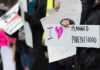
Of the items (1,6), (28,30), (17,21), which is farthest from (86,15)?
(1,6)

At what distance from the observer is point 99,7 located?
1.12m

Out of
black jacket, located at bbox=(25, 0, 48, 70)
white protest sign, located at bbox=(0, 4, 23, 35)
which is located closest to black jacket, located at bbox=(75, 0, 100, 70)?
black jacket, located at bbox=(25, 0, 48, 70)

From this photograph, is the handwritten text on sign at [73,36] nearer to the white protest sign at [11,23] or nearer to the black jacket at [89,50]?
the black jacket at [89,50]

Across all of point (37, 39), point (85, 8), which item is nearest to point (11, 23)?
point (37, 39)

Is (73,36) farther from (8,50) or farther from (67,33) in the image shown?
(8,50)

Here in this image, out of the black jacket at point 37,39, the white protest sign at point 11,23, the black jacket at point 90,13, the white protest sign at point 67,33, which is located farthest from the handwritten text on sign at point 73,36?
the white protest sign at point 11,23

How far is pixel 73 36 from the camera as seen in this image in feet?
3.30

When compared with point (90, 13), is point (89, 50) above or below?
below

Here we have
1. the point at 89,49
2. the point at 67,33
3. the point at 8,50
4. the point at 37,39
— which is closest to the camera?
the point at 67,33

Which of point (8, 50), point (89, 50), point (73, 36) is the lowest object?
point (8, 50)

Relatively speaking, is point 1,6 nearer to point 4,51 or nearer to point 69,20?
point 4,51

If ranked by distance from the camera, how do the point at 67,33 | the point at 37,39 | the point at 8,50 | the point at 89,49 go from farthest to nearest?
1. the point at 8,50
2. the point at 37,39
3. the point at 89,49
4. the point at 67,33

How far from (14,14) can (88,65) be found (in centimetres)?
73

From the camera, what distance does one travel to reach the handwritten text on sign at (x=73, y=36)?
3.20ft
